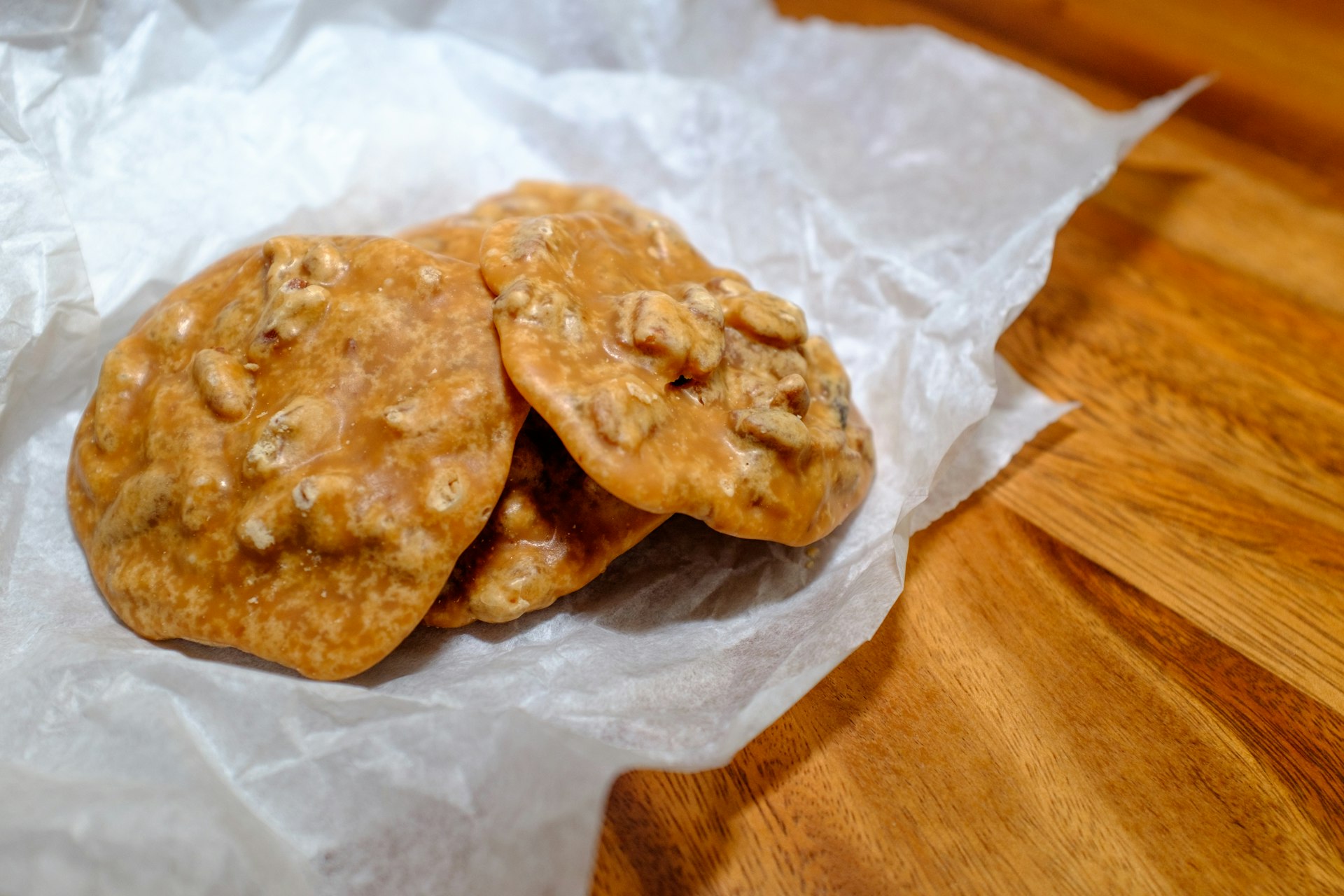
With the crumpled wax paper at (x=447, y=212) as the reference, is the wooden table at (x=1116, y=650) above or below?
below

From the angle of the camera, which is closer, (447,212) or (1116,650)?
(1116,650)

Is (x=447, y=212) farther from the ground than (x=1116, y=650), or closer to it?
farther from the ground

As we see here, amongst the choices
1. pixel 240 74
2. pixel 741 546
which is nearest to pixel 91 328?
pixel 240 74

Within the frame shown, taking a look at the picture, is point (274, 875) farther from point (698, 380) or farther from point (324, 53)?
point (324, 53)

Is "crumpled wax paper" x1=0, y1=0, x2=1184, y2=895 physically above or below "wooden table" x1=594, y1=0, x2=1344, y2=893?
above
